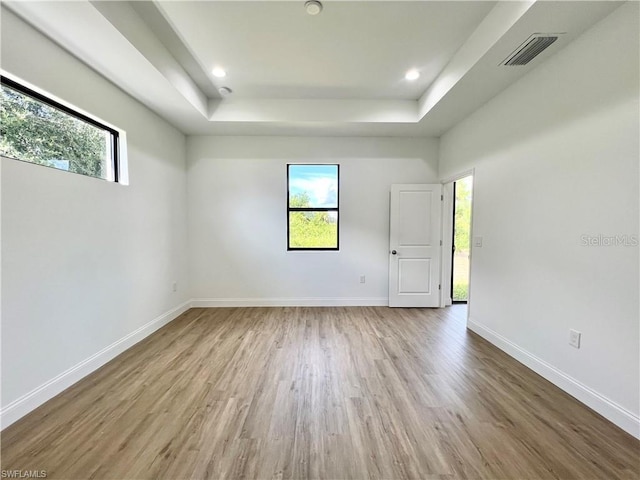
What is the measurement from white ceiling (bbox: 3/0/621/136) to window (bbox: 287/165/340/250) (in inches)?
31.1

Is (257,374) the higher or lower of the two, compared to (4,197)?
lower

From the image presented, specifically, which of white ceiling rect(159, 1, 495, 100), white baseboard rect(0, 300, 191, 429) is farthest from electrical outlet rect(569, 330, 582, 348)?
white baseboard rect(0, 300, 191, 429)

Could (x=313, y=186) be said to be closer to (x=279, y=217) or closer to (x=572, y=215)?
(x=279, y=217)

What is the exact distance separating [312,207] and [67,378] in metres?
3.33

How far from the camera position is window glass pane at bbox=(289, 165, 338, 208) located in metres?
4.27

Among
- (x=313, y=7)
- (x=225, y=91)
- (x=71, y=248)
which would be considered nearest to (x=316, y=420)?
(x=71, y=248)

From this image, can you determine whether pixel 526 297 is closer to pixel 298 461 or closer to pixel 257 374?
pixel 298 461

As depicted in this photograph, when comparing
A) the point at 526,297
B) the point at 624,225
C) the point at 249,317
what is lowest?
the point at 249,317

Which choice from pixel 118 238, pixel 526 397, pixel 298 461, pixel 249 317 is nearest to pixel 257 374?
pixel 298 461

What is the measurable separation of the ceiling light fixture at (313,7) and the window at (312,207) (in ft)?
7.52

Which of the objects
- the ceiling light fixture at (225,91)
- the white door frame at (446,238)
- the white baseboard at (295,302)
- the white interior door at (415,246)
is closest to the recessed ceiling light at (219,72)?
the ceiling light fixture at (225,91)

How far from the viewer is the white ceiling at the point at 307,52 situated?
73.7 inches

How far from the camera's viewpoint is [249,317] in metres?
3.78

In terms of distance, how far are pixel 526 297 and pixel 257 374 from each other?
2.58 m
